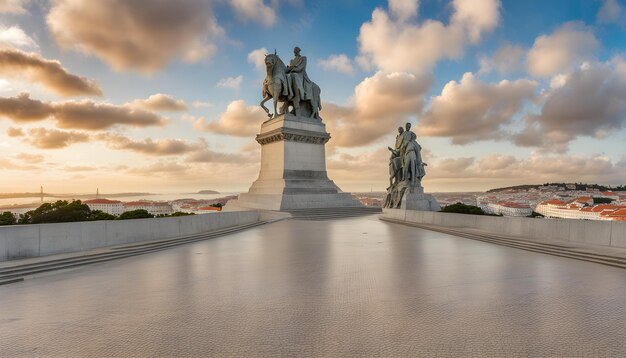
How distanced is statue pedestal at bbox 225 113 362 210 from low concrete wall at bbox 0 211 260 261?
1096 centimetres

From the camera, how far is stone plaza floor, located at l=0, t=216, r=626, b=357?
4012 mm

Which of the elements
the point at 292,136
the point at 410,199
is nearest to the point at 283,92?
the point at 292,136

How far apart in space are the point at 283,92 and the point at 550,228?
830 inches

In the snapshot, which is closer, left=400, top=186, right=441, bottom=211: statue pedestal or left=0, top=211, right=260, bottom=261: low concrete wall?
left=0, top=211, right=260, bottom=261: low concrete wall

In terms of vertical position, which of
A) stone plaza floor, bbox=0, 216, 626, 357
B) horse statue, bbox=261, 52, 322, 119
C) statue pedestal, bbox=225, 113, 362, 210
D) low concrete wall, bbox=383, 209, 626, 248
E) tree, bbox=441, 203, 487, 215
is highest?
horse statue, bbox=261, 52, 322, 119

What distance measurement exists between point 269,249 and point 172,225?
4.90 metres

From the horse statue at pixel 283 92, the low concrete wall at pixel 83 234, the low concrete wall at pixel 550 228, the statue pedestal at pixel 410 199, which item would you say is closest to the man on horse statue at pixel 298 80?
the horse statue at pixel 283 92

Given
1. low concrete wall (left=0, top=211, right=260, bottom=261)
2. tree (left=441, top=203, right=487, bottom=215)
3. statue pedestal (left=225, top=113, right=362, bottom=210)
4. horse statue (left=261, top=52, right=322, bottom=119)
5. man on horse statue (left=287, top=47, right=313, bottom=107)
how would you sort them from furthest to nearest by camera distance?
man on horse statue (left=287, top=47, right=313, bottom=107) < horse statue (left=261, top=52, right=322, bottom=119) < statue pedestal (left=225, top=113, right=362, bottom=210) < tree (left=441, top=203, right=487, bottom=215) < low concrete wall (left=0, top=211, right=260, bottom=261)

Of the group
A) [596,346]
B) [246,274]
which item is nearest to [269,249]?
[246,274]

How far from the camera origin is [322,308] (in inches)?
206

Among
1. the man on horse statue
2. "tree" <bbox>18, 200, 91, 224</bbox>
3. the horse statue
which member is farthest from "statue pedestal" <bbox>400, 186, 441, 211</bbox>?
"tree" <bbox>18, 200, 91, 224</bbox>

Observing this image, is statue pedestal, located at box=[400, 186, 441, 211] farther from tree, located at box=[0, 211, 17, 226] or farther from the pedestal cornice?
tree, located at box=[0, 211, 17, 226]

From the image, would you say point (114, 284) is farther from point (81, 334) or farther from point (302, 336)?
point (302, 336)

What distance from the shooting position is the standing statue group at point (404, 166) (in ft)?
75.4
